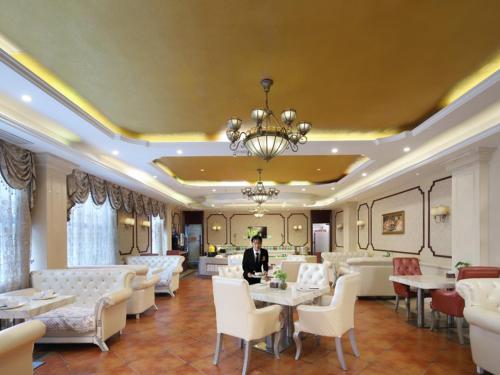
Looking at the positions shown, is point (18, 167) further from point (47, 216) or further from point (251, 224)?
point (251, 224)

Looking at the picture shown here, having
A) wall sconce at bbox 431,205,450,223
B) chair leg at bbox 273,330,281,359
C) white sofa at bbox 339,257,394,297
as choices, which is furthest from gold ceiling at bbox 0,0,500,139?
white sofa at bbox 339,257,394,297

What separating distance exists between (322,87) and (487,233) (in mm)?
3622

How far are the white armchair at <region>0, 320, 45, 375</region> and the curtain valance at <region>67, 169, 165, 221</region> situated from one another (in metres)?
3.87

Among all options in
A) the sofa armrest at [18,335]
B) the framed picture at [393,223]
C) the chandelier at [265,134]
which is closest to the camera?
the sofa armrest at [18,335]

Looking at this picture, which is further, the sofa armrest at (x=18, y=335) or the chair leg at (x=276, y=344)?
the chair leg at (x=276, y=344)

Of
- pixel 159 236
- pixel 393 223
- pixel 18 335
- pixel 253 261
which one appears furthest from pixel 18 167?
pixel 393 223

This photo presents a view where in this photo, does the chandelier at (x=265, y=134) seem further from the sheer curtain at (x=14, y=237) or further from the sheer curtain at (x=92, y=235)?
the sheer curtain at (x=92, y=235)

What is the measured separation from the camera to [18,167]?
15.6 feet

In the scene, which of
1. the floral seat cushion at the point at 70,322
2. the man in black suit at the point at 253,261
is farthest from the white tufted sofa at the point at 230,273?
the floral seat cushion at the point at 70,322

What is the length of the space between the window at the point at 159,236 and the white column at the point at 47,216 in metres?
6.13

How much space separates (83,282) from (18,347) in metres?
2.78

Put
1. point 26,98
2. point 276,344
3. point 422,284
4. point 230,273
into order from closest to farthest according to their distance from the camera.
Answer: point 26,98 → point 276,344 → point 422,284 → point 230,273

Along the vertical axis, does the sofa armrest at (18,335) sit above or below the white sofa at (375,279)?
above

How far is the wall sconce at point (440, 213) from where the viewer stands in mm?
6617
